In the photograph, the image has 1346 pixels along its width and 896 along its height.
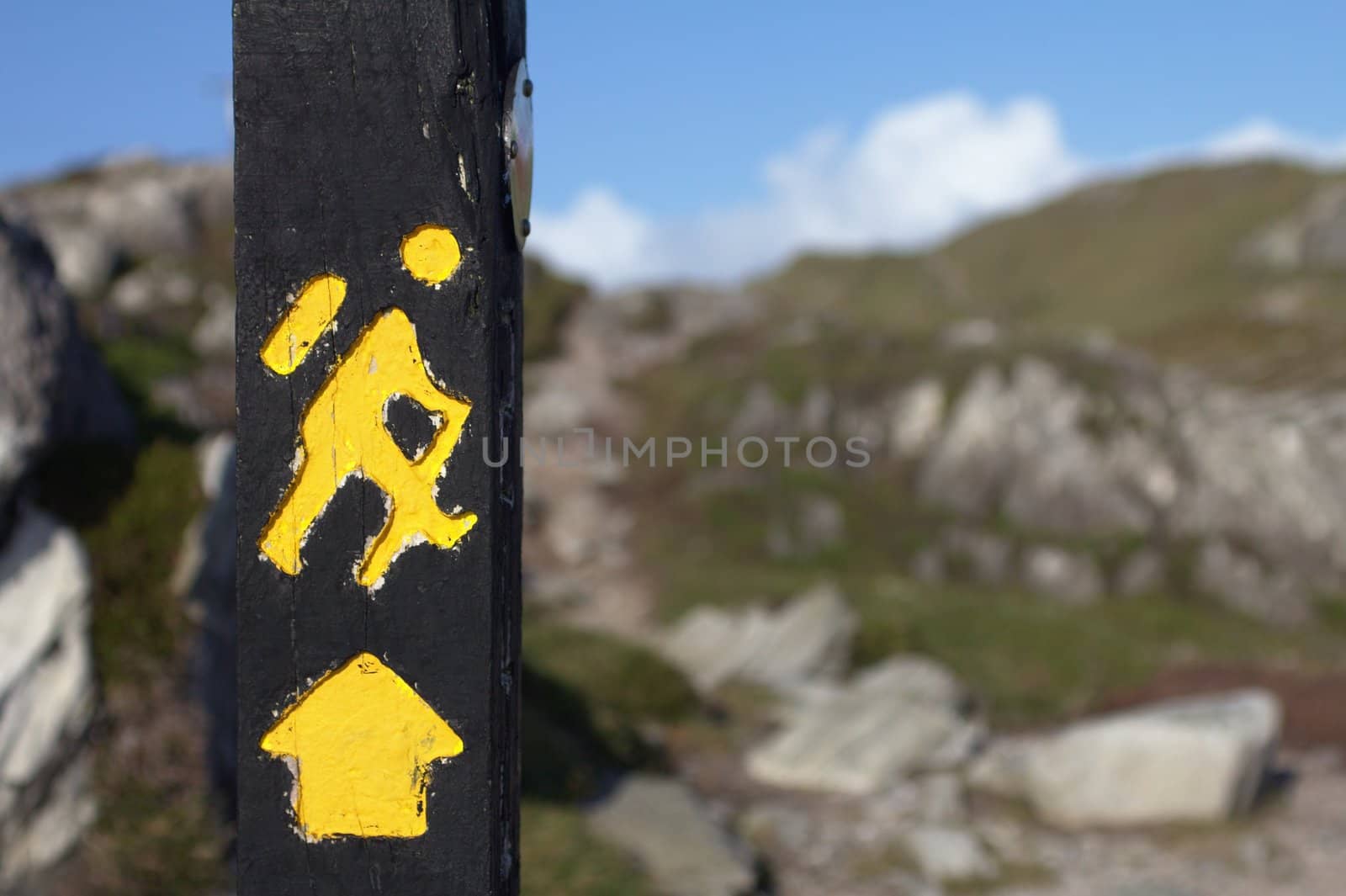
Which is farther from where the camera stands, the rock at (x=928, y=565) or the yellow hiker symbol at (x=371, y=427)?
the rock at (x=928, y=565)

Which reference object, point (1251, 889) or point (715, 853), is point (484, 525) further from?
point (1251, 889)

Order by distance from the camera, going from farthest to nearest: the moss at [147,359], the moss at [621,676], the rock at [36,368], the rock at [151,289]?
the rock at [151,289] → the moss at [147,359] → the moss at [621,676] → the rock at [36,368]

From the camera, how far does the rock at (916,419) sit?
944 inches

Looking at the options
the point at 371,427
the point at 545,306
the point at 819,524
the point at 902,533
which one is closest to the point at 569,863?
the point at 371,427

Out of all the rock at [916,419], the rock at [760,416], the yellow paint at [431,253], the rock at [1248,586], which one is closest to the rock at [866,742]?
the yellow paint at [431,253]

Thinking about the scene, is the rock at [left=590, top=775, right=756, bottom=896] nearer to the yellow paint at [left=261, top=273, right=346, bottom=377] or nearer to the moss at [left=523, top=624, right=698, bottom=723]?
the moss at [left=523, top=624, right=698, bottom=723]

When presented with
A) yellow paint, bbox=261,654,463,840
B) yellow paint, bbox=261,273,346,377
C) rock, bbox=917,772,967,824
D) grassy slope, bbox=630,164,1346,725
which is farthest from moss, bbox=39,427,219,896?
grassy slope, bbox=630,164,1346,725

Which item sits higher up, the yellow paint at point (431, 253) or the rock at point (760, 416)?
the rock at point (760, 416)

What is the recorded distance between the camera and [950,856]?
859 centimetres

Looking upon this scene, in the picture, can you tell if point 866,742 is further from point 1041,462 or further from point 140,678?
point 1041,462

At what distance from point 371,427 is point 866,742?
377 inches

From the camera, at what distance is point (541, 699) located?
404 inches

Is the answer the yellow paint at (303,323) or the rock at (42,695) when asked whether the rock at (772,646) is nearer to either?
the rock at (42,695)

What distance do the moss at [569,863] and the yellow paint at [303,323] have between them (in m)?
5.40
